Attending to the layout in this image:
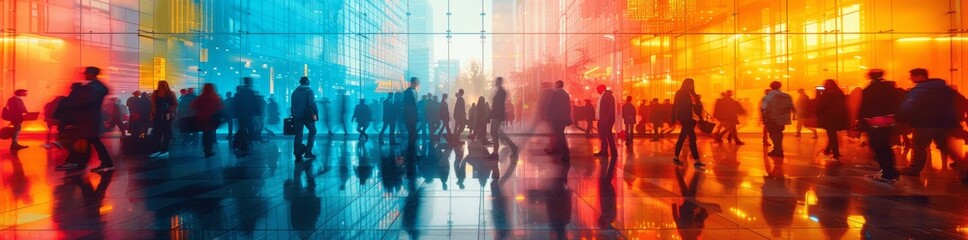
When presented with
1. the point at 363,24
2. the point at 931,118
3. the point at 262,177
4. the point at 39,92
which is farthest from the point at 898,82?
the point at 39,92

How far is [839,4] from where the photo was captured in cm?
1838

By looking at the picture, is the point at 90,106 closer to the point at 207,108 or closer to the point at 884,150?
the point at 207,108

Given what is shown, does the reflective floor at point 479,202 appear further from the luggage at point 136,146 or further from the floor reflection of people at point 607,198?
the luggage at point 136,146

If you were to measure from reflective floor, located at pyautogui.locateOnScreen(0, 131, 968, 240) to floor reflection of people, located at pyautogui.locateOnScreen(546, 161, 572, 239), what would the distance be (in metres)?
0.02

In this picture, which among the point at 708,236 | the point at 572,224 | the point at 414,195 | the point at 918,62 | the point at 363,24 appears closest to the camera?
the point at 708,236

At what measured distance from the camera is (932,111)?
6488 millimetres

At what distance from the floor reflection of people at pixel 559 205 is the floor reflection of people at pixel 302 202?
1908 mm

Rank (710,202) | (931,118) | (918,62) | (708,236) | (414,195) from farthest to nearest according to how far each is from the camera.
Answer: (918,62)
(931,118)
(414,195)
(710,202)
(708,236)

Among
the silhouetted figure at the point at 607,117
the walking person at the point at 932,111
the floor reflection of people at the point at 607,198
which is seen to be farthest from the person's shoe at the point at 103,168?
the walking person at the point at 932,111

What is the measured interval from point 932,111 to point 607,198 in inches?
168

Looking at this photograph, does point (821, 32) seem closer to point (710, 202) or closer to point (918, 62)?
point (918, 62)

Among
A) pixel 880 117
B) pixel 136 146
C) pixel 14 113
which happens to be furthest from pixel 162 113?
pixel 880 117

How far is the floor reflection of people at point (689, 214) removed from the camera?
13.5 ft

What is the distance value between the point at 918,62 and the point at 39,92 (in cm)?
2890
